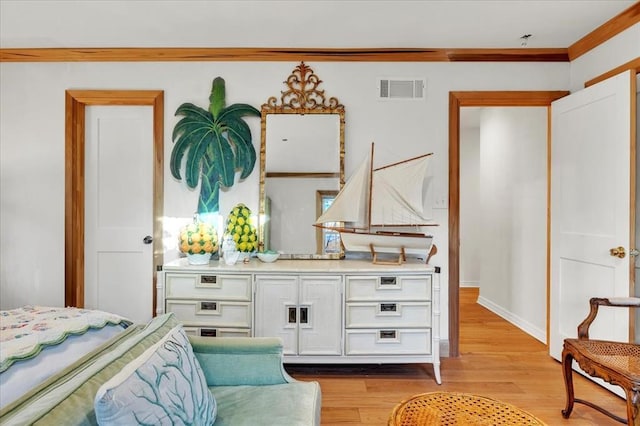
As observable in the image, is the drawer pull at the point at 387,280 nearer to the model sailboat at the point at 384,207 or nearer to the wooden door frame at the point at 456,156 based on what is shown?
the model sailboat at the point at 384,207

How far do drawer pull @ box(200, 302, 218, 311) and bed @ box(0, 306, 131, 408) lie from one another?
3.18 ft

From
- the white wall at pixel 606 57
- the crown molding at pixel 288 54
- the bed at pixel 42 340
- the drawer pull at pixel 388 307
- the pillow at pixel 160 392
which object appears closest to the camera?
the pillow at pixel 160 392

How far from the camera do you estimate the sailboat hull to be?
2.80 metres

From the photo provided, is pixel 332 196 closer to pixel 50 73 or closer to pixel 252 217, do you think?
pixel 252 217

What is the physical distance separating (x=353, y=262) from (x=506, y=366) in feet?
4.65

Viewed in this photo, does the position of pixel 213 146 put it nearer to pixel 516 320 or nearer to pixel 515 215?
pixel 515 215

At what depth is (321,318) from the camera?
2566 millimetres

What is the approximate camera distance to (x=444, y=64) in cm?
311

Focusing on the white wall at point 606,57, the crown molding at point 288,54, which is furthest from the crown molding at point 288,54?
the white wall at point 606,57

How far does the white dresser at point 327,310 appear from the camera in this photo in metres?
2.57

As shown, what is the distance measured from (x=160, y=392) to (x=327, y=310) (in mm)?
1638

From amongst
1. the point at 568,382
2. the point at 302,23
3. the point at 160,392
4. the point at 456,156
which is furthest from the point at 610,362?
the point at 302,23

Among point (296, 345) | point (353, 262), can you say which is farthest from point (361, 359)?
point (353, 262)

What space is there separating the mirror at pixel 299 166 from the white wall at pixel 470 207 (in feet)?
11.7
